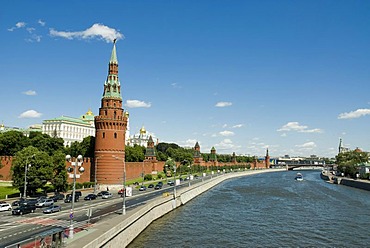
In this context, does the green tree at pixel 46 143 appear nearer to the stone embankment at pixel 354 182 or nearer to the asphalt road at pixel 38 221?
the asphalt road at pixel 38 221

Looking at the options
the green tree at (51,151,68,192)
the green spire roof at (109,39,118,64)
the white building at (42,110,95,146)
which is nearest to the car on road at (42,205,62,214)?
the green tree at (51,151,68,192)

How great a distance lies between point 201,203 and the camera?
66125mm

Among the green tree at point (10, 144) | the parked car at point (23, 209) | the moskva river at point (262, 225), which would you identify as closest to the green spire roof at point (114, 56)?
the green tree at point (10, 144)

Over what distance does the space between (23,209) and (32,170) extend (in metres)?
17.2

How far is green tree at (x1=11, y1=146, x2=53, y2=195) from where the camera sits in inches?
2185

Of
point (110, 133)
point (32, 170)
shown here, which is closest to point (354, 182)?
point (110, 133)

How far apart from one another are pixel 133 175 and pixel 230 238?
61148 mm

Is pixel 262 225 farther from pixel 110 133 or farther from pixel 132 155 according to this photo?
pixel 132 155

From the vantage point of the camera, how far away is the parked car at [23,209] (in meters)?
39.4

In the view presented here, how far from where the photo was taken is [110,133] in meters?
74.8

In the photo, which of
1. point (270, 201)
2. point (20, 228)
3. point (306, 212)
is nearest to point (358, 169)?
point (270, 201)

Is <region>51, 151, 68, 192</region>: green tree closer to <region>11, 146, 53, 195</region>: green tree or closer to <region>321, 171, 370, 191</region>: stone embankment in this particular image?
<region>11, 146, 53, 195</region>: green tree

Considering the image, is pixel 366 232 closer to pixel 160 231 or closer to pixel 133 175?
pixel 160 231

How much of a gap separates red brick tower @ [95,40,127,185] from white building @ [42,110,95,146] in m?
91.4
